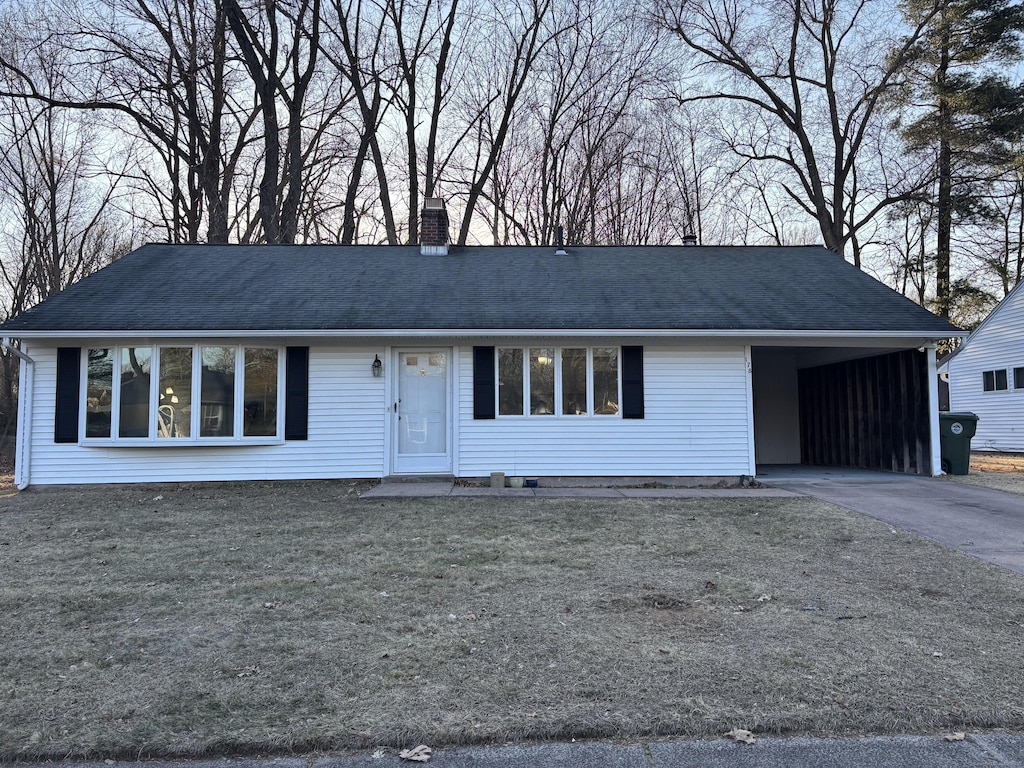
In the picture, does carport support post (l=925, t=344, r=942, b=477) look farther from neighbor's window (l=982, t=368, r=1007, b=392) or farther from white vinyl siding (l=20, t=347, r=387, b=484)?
neighbor's window (l=982, t=368, r=1007, b=392)

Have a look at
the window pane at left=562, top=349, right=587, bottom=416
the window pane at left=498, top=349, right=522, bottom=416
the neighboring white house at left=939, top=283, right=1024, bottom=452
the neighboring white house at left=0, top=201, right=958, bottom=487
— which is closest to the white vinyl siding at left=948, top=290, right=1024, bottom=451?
the neighboring white house at left=939, top=283, right=1024, bottom=452

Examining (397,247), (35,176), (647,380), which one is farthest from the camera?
(35,176)

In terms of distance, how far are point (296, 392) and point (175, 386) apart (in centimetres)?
175

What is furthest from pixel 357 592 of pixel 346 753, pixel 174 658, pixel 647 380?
pixel 647 380

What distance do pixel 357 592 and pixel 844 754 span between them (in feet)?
10.3

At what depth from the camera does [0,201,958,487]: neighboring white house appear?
381 inches

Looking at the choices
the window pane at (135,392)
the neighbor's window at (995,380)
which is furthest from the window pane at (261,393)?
the neighbor's window at (995,380)

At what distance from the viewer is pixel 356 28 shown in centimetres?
2089

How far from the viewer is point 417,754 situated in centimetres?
250

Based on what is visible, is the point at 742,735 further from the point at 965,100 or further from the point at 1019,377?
the point at 965,100

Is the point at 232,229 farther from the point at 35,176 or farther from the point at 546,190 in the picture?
the point at 546,190

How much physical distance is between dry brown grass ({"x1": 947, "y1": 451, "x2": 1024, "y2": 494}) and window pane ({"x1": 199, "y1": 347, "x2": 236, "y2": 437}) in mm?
11559

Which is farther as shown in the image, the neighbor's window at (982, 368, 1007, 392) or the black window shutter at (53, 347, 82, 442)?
the neighbor's window at (982, 368, 1007, 392)

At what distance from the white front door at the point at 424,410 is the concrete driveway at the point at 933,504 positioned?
5331 mm
